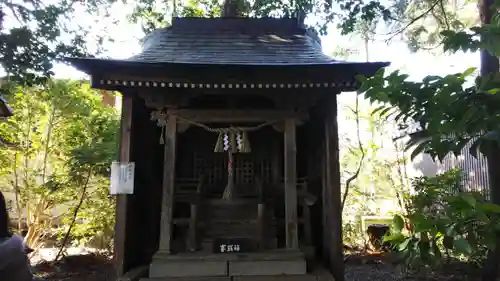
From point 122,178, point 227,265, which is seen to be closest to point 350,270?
point 227,265

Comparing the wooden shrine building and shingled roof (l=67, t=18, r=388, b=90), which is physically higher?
shingled roof (l=67, t=18, r=388, b=90)

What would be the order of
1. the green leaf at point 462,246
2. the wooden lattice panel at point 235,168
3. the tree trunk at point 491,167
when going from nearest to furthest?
the green leaf at point 462,246
the tree trunk at point 491,167
the wooden lattice panel at point 235,168

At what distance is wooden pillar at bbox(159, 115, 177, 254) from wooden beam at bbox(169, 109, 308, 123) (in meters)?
0.26

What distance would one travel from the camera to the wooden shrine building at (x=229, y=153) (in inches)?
219

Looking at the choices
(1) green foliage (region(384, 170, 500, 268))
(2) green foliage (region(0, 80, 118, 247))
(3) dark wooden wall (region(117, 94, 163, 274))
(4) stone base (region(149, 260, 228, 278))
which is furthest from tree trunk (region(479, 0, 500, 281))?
(2) green foliage (region(0, 80, 118, 247))

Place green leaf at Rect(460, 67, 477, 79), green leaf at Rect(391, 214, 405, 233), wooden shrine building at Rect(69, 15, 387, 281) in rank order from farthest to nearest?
wooden shrine building at Rect(69, 15, 387, 281), green leaf at Rect(460, 67, 477, 79), green leaf at Rect(391, 214, 405, 233)

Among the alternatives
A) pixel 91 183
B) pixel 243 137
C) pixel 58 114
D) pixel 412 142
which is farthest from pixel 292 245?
pixel 58 114

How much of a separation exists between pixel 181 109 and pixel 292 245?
2.69 metres

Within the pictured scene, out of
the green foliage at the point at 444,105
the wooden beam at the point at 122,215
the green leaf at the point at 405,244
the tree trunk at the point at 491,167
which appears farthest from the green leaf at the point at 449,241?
the wooden beam at the point at 122,215

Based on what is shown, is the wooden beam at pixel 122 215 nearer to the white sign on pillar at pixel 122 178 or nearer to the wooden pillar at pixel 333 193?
the white sign on pillar at pixel 122 178

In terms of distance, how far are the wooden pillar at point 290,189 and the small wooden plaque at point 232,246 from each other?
635 mm

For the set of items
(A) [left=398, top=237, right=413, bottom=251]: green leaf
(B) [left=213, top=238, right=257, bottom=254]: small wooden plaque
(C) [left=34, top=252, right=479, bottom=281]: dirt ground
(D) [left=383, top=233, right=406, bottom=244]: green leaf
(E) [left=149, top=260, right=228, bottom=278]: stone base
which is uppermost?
A: (D) [left=383, top=233, right=406, bottom=244]: green leaf

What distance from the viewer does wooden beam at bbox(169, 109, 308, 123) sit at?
6.03 m

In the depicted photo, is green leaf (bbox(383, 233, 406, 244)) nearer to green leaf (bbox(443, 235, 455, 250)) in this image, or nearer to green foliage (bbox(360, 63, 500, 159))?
green leaf (bbox(443, 235, 455, 250))
